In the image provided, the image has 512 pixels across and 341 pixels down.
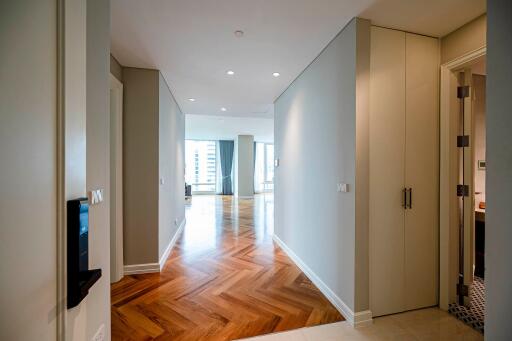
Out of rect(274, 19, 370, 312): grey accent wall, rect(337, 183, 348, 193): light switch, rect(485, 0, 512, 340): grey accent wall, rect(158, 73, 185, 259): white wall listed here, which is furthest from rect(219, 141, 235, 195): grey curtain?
rect(485, 0, 512, 340): grey accent wall

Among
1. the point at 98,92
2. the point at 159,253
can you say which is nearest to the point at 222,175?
Result: the point at 159,253

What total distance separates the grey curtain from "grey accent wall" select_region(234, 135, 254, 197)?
5.22 ft

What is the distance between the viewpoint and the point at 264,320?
7.00 ft

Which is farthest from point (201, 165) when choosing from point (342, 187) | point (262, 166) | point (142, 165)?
point (342, 187)

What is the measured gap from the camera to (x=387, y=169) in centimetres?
218

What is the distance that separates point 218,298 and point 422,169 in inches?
97.1

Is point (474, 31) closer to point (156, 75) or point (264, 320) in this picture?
point (264, 320)

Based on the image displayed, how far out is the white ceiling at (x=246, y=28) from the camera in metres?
1.91

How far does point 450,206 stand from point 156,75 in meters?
3.69

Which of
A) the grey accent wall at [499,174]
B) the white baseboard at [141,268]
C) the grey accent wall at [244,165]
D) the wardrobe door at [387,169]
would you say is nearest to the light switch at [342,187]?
the wardrobe door at [387,169]

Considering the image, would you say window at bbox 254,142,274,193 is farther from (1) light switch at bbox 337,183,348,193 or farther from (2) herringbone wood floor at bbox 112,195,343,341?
(1) light switch at bbox 337,183,348,193

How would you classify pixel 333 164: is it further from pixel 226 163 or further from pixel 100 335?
pixel 226 163

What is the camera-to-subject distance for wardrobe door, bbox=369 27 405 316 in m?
2.14

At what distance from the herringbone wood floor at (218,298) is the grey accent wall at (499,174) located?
1.43 metres
